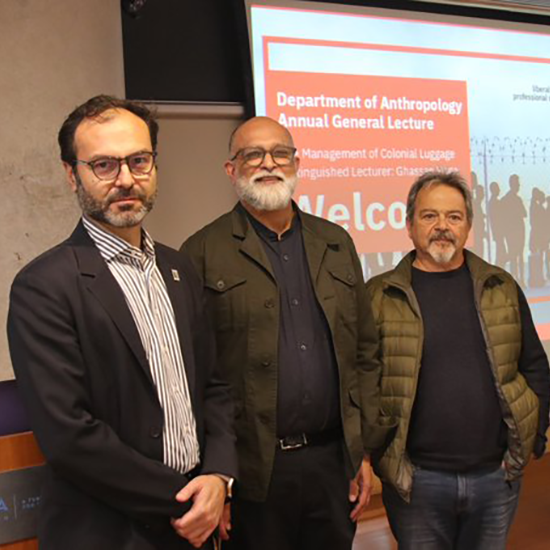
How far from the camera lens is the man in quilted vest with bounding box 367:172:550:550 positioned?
6.58 feet

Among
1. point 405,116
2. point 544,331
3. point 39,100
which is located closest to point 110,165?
point 39,100

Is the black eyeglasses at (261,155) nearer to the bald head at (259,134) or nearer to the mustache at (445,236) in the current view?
the bald head at (259,134)

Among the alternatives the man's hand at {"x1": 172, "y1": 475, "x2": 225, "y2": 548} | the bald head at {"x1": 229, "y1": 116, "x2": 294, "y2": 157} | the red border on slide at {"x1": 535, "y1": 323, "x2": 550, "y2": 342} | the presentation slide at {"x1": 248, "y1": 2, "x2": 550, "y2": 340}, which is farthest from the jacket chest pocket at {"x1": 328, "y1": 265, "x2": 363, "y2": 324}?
the red border on slide at {"x1": 535, "y1": 323, "x2": 550, "y2": 342}

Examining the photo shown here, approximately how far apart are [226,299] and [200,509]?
2.06 ft

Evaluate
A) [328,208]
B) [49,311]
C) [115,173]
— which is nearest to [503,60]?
[328,208]

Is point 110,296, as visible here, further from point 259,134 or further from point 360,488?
point 360,488

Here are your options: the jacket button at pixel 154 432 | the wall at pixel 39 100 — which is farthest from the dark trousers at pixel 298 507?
the wall at pixel 39 100

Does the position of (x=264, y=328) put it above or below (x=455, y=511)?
above

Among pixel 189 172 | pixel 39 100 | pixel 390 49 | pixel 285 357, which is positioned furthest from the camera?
pixel 390 49

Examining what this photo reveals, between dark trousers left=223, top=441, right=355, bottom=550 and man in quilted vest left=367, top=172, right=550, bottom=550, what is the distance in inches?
8.9

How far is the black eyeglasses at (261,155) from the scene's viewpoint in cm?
195

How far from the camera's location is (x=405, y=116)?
3.20 meters

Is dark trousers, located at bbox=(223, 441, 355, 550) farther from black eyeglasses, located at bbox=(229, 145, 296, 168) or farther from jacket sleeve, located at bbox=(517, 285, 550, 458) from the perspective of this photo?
black eyeglasses, located at bbox=(229, 145, 296, 168)

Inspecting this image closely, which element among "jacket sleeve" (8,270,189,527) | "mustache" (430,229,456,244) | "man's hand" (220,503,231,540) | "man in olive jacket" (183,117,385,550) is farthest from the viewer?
"mustache" (430,229,456,244)
